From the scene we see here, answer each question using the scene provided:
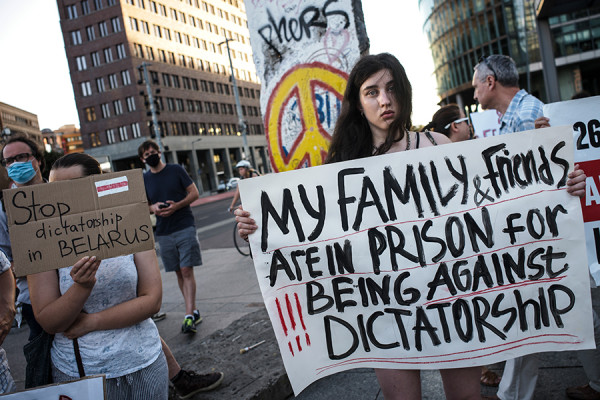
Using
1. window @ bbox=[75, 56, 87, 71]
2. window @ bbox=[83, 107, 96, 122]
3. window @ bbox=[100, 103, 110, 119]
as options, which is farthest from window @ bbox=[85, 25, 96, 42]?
window @ bbox=[83, 107, 96, 122]

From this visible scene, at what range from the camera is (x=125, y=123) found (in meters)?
49.7

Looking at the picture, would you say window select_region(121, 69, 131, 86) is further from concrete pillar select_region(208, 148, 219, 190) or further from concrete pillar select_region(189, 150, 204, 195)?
concrete pillar select_region(208, 148, 219, 190)

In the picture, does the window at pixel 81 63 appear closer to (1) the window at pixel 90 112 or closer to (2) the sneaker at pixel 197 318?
(1) the window at pixel 90 112

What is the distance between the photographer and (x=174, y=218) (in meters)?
4.71

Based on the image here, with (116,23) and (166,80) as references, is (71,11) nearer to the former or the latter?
(116,23)

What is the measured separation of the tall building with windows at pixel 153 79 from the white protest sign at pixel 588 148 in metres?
43.9

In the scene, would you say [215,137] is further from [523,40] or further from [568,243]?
[568,243]

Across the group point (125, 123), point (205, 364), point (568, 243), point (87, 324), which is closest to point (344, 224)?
point (568, 243)

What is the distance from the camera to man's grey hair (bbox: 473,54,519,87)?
2.71 meters

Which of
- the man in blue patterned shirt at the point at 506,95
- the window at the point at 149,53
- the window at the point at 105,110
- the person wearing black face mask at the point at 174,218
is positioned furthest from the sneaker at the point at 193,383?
the window at the point at 149,53

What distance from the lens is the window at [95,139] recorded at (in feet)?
167

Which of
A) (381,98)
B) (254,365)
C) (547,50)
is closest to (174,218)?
(254,365)

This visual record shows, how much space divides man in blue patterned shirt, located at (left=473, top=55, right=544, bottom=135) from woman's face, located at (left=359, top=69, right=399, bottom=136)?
108 centimetres

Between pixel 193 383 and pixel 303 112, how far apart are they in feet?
6.45
